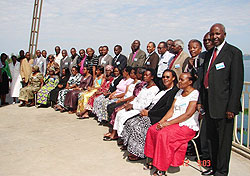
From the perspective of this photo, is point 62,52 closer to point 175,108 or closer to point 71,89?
point 71,89

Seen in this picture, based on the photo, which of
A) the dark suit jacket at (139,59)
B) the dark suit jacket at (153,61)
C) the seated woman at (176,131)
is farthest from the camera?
the dark suit jacket at (139,59)

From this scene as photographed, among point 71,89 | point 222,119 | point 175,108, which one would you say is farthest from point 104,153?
point 71,89

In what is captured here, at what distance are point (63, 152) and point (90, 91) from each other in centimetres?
302

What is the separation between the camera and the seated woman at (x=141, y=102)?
4.61m

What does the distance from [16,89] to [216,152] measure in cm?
795

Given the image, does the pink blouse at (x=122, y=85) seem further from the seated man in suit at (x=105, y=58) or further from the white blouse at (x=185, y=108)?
the white blouse at (x=185, y=108)

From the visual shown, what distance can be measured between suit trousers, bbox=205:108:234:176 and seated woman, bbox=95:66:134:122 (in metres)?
2.98

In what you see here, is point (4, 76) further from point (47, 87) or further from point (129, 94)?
point (129, 94)

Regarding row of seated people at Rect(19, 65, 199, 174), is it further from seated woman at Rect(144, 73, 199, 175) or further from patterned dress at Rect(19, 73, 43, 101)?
patterned dress at Rect(19, 73, 43, 101)

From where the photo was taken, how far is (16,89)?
9.46 metres

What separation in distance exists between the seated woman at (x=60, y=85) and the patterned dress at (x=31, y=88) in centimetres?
73

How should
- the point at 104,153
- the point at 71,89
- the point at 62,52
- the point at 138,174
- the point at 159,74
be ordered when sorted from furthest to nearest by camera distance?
1. the point at 62,52
2. the point at 71,89
3. the point at 159,74
4. the point at 104,153
5. the point at 138,174

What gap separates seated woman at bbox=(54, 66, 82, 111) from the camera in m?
7.83

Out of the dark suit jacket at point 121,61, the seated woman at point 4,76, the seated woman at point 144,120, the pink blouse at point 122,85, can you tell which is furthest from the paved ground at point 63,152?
the seated woman at point 4,76
